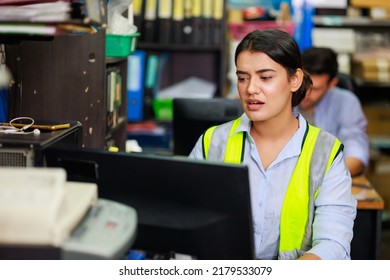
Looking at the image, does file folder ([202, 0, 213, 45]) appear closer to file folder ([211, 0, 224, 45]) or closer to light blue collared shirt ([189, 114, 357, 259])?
file folder ([211, 0, 224, 45])

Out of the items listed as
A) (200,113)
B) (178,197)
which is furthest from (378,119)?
(178,197)

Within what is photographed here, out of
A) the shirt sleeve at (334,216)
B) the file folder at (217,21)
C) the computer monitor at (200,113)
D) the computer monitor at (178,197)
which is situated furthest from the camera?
the file folder at (217,21)

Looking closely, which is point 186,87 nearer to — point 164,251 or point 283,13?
point 283,13

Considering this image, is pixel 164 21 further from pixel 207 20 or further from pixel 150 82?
pixel 150 82

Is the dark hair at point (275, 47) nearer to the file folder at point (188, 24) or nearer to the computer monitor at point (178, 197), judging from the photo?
the computer monitor at point (178, 197)

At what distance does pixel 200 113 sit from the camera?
2.47m

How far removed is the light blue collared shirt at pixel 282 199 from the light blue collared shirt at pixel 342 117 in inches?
51.9

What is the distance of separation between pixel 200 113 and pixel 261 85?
0.77 m

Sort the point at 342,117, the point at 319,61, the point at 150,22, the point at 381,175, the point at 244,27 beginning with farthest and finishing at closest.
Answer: the point at 381,175 → the point at 244,27 → the point at 150,22 → the point at 342,117 → the point at 319,61

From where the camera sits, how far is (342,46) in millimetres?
4387

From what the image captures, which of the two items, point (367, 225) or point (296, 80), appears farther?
point (367, 225)

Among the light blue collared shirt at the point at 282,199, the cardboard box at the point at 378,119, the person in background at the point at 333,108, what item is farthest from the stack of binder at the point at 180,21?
the light blue collared shirt at the point at 282,199

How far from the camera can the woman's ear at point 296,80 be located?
1802mm

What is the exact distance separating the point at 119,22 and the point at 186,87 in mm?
1637
